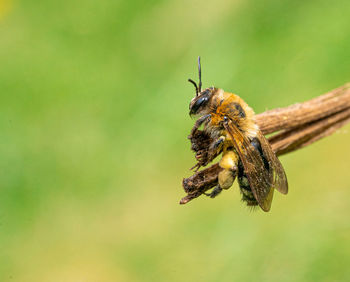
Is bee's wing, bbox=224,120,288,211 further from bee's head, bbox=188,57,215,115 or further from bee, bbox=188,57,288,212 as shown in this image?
bee's head, bbox=188,57,215,115

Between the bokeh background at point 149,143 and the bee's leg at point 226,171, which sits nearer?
the bee's leg at point 226,171

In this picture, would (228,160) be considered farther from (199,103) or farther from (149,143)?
(149,143)

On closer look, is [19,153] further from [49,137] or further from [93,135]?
[93,135]

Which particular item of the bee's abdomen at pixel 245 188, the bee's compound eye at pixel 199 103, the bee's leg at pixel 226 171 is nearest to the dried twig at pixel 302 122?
the bee's leg at pixel 226 171

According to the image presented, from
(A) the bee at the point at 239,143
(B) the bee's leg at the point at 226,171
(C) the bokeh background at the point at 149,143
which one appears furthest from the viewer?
(C) the bokeh background at the point at 149,143

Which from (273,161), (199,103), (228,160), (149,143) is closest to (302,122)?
(273,161)

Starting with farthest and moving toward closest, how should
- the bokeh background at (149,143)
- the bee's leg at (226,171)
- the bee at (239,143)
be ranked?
the bokeh background at (149,143) → the bee at (239,143) → the bee's leg at (226,171)

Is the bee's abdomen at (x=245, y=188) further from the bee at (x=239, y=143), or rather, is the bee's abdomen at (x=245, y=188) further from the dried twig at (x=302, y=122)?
the dried twig at (x=302, y=122)
